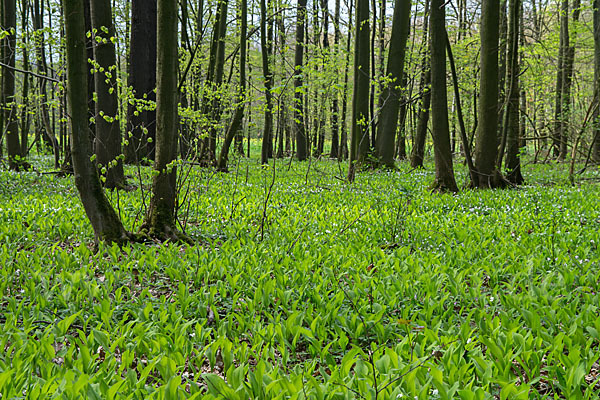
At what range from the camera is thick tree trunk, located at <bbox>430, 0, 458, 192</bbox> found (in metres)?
8.38

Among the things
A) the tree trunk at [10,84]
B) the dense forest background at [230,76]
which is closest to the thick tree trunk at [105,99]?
the dense forest background at [230,76]

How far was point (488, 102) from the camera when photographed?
876 cm

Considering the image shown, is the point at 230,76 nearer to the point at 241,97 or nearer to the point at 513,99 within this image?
the point at 241,97

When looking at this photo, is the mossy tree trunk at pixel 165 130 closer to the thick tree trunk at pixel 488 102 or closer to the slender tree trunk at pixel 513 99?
the thick tree trunk at pixel 488 102

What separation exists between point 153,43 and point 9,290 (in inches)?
410

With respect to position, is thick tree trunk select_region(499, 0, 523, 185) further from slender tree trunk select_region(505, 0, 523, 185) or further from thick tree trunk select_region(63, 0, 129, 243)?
thick tree trunk select_region(63, 0, 129, 243)

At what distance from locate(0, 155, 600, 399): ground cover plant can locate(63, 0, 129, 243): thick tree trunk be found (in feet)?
1.49

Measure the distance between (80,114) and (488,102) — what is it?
25.6ft

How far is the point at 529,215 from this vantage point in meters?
5.80

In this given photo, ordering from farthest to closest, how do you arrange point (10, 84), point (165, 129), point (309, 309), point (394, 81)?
point (394, 81), point (10, 84), point (165, 129), point (309, 309)

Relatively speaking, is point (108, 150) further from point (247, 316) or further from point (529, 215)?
point (529, 215)

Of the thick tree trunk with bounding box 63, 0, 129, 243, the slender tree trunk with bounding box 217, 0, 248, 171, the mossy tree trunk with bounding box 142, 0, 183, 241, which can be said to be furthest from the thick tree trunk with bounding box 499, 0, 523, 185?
the thick tree trunk with bounding box 63, 0, 129, 243

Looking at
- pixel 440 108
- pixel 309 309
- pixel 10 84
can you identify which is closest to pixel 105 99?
pixel 10 84

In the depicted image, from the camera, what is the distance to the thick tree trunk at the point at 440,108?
27.5 feet
